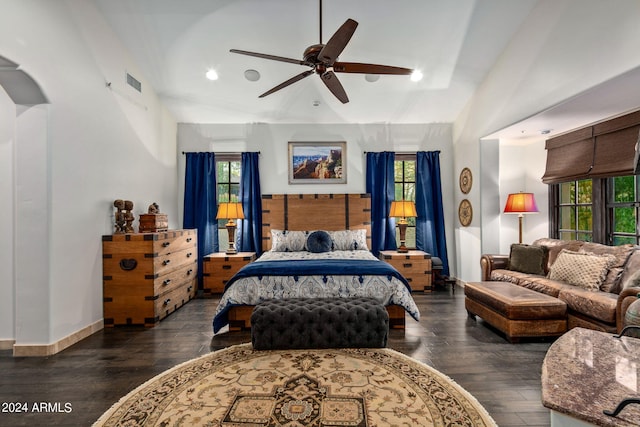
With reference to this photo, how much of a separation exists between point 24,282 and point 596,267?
5725 mm

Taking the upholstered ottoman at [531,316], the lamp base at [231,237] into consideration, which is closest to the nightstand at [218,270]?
the lamp base at [231,237]

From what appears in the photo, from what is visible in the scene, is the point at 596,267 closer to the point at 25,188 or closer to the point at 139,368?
the point at 139,368

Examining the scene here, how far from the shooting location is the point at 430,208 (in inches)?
224

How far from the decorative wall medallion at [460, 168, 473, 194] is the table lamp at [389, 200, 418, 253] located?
36.3 inches


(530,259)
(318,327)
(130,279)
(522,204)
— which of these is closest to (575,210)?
(522,204)

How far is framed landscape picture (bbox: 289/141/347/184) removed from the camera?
568cm

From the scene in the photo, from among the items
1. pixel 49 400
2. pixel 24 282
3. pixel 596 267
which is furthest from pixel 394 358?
pixel 24 282

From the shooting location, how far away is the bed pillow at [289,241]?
496 centimetres

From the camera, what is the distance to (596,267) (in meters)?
3.30

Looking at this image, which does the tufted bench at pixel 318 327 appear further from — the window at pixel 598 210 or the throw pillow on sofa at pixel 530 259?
the window at pixel 598 210

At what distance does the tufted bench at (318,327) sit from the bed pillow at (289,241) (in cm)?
206

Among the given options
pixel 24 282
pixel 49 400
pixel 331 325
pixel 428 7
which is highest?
pixel 428 7

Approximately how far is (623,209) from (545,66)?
2.03 m

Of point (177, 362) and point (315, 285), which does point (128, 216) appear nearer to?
point (177, 362)
